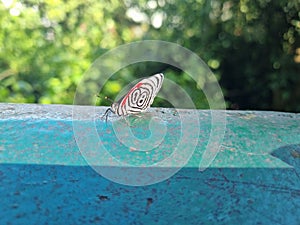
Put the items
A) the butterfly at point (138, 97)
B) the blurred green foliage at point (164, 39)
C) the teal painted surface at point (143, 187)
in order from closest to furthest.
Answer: the teal painted surface at point (143, 187), the butterfly at point (138, 97), the blurred green foliage at point (164, 39)

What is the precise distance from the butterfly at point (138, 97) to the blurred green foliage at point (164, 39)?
1.33 meters

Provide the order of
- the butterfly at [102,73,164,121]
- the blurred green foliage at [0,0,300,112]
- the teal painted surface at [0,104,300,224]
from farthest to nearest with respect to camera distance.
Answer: the blurred green foliage at [0,0,300,112]
the butterfly at [102,73,164,121]
the teal painted surface at [0,104,300,224]

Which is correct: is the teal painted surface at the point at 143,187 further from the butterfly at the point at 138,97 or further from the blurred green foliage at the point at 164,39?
the blurred green foliage at the point at 164,39

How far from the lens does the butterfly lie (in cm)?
121

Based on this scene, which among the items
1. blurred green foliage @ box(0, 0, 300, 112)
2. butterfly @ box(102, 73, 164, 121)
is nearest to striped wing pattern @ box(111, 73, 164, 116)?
butterfly @ box(102, 73, 164, 121)

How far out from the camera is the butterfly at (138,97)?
3.96ft

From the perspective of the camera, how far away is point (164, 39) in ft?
10.1

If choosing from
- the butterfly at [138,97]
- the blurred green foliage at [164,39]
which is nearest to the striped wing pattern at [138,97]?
the butterfly at [138,97]

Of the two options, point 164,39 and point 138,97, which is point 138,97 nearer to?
point 138,97

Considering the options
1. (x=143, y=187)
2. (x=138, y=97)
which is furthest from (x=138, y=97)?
(x=143, y=187)

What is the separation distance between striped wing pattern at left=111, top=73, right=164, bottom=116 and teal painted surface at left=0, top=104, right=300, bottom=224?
0.10 meters

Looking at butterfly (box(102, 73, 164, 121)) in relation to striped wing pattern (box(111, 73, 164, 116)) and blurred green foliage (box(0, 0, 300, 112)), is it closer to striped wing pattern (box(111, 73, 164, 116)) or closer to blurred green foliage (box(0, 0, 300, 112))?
striped wing pattern (box(111, 73, 164, 116))

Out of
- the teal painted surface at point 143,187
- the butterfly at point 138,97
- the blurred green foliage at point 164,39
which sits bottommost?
the teal painted surface at point 143,187

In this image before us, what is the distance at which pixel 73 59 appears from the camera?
271 cm
